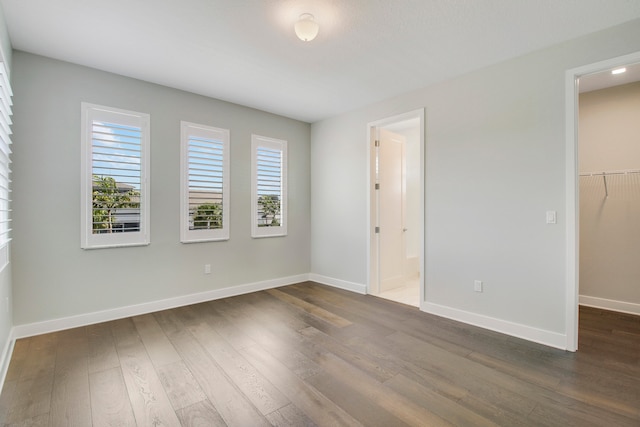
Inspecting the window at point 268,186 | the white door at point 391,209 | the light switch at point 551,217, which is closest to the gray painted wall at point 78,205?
the window at point 268,186

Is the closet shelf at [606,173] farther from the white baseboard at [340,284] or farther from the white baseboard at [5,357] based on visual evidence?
the white baseboard at [5,357]

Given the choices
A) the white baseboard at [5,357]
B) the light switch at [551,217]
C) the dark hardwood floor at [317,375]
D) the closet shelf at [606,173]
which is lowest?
the dark hardwood floor at [317,375]

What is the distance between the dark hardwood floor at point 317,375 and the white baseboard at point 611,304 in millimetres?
171

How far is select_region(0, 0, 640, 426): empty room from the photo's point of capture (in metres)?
2.18

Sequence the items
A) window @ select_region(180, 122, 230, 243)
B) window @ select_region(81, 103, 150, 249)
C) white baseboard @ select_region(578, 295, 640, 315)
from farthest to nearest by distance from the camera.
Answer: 1. window @ select_region(180, 122, 230, 243)
2. white baseboard @ select_region(578, 295, 640, 315)
3. window @ select_region(81, 103, 150, 249)

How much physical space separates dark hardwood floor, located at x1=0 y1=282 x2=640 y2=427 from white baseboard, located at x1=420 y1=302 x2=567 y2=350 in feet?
0.39

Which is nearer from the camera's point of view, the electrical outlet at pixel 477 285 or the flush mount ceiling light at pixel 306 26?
the flush mount ceiling light at pixel 306 26

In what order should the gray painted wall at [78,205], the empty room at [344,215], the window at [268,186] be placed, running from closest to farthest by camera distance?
the empty room at [344,215], the gray painted wall at [78,205], the window at [268,186]

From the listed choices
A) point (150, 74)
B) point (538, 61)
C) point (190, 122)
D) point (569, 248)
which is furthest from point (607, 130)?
point (150, 74)

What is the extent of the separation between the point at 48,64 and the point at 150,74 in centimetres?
91

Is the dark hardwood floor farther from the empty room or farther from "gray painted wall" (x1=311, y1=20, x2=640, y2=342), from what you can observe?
"gray painted wall" (x1=311, y1=20, x2=640, y2=342)

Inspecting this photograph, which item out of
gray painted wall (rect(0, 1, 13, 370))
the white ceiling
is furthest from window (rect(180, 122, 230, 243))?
gray painted wall (rect(0, 1, 13, 370))

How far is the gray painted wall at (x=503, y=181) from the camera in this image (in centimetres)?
279

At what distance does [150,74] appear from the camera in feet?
11.3
